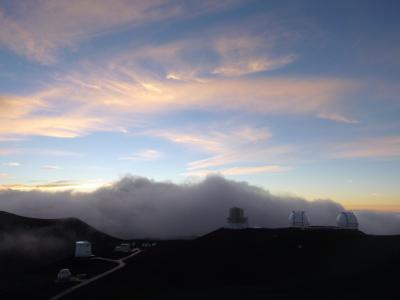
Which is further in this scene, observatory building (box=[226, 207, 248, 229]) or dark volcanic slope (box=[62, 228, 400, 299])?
observatory building (box=[226, 207, 248, 229])

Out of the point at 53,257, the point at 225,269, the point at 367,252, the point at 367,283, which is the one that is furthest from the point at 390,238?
the point at 53,257

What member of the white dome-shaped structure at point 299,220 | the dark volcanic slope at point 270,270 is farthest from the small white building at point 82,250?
the white dome-shaped structure at point 299,220

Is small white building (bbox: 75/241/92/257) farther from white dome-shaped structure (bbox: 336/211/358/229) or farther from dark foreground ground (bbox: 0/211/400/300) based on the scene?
white dome-shaped structure (bbox: 336/211/358/229)

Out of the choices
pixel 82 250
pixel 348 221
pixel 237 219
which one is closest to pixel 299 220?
pixel 348 221

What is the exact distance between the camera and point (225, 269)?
6303cm

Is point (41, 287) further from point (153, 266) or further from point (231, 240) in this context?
point (231, 240)

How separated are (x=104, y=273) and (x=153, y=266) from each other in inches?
340

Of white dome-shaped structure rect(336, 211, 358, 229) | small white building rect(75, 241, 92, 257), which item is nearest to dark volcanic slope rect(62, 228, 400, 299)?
white dome-shaped structure rect(336, 211, 358, 229)

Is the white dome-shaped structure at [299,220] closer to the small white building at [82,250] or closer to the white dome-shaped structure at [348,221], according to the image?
the white dome-shaped structure at [348,221]

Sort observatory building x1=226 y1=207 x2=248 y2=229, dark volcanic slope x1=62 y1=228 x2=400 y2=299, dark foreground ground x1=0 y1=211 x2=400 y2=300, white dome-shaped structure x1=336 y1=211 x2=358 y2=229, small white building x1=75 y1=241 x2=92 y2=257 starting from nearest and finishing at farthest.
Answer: dark volcanic slope x1=62 y1=228 x2=400 y2=299, dark foreground ground x1=0 y1=211 x2=400 y2=300, white dome-shaped structure x1=336 y1=211 x2=358 y2=229, small white building x1=75 y1=241 x2=92 y2=257, observatory building x1=226 y1=207 x2=248 y2=229

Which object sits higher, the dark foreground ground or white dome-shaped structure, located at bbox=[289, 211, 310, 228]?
white dome-shaped structure, located at bbox=[289, 211, 310, 228]

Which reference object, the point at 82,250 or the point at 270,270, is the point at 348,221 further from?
the point at 82,250

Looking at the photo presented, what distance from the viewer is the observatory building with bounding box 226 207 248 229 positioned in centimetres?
10359

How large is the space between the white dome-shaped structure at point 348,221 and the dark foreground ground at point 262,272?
347 centimetres
